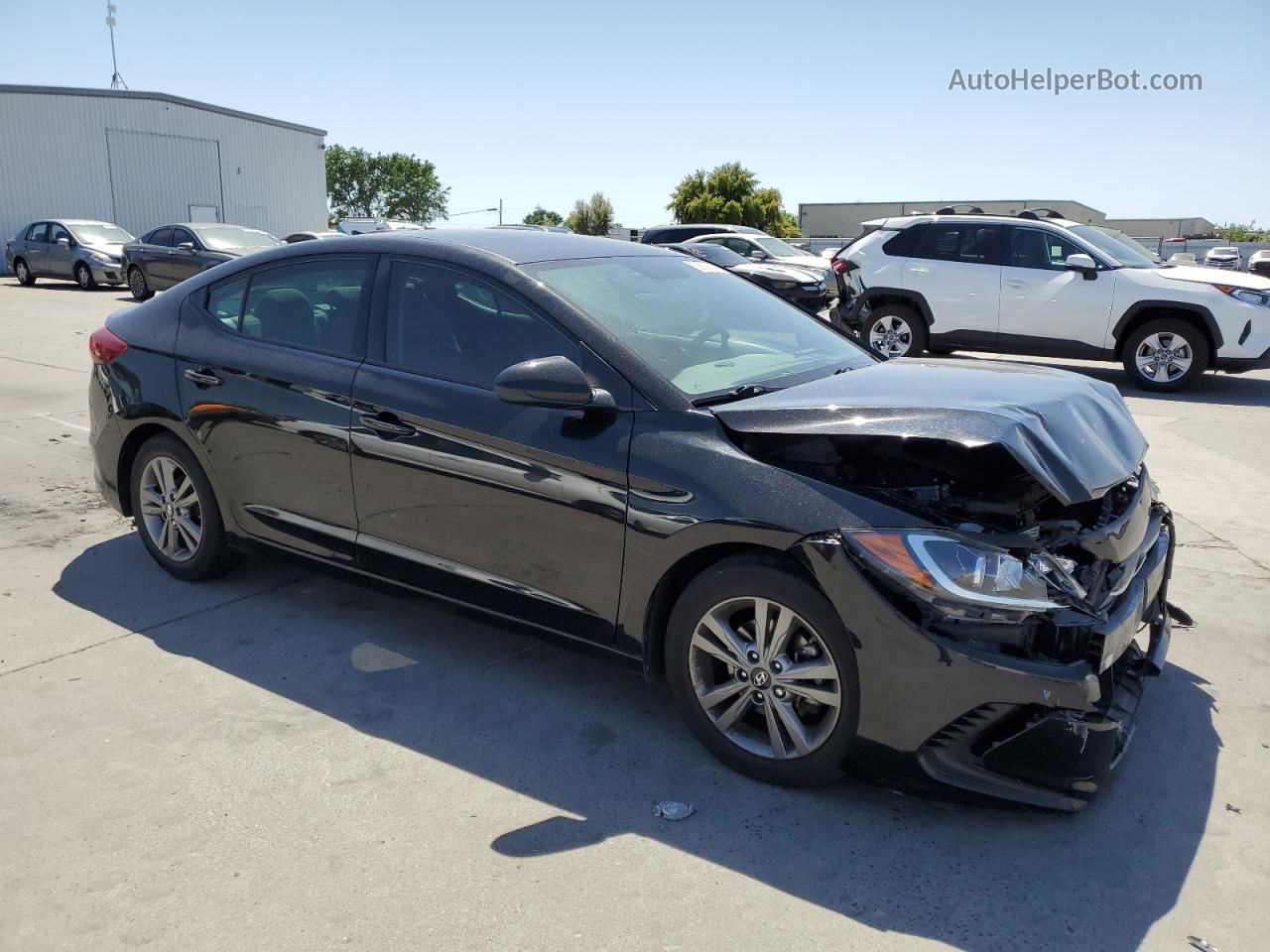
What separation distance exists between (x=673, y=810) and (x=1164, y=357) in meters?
10.1

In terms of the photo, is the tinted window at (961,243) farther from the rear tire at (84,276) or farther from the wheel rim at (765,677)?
the rear tire at (84,276)

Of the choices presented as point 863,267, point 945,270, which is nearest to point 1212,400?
point 945,270

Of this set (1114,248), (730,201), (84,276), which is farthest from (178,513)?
(730,201)

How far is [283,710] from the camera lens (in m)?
3.70

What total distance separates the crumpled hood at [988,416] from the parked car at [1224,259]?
1870cm

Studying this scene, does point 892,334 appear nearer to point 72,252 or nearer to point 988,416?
point 988,416

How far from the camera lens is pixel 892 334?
1298cm

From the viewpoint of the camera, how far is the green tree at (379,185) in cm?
10962

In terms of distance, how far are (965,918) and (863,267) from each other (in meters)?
11.1

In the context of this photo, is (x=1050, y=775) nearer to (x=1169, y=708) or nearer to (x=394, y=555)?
(x=1169, y=708)

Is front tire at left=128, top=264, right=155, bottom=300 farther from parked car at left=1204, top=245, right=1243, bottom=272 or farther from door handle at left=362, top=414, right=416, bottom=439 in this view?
parked car at left=1204, top=245, right=1243, bottom=272

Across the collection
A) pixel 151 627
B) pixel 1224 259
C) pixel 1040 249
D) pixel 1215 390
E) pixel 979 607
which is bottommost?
pixel 151 627

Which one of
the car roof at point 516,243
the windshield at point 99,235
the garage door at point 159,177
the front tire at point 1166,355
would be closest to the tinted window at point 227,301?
the car roof at point 516,243

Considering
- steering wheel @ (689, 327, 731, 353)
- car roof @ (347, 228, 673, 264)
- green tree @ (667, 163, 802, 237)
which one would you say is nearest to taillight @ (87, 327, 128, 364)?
car roof @ (347, 228, 673, 264)
